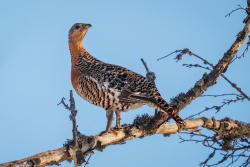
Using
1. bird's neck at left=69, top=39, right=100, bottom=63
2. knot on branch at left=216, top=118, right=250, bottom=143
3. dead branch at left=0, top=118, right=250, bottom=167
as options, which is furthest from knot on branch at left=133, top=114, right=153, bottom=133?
bird's neck at left=69, top=39, right=100, bottom=63

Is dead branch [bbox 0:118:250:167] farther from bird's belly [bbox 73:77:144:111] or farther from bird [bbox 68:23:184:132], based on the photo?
bird's belly [bbox 73:77:144:111]

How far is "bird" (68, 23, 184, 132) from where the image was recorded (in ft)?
30.5

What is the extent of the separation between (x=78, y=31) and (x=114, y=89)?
2.06 m

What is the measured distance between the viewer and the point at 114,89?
9602 mm

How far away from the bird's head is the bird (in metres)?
0.77

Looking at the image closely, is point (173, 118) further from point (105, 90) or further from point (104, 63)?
point (104, 63)

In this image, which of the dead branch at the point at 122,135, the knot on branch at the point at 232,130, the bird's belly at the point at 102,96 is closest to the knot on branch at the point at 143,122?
the dead branch at the point at 122,135

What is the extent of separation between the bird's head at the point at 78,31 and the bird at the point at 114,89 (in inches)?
30.2

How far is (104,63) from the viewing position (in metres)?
10.7

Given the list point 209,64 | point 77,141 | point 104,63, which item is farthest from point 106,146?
point 104,63

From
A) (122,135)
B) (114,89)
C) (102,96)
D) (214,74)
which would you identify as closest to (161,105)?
(122,135)

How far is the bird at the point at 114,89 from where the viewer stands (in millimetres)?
9281

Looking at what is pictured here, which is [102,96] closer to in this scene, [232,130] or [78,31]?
[78,31]

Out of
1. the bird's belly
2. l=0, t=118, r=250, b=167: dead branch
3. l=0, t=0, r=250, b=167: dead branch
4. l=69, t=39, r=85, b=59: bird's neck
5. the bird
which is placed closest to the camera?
l=0, t=118, r=250, b=167: dead branch
